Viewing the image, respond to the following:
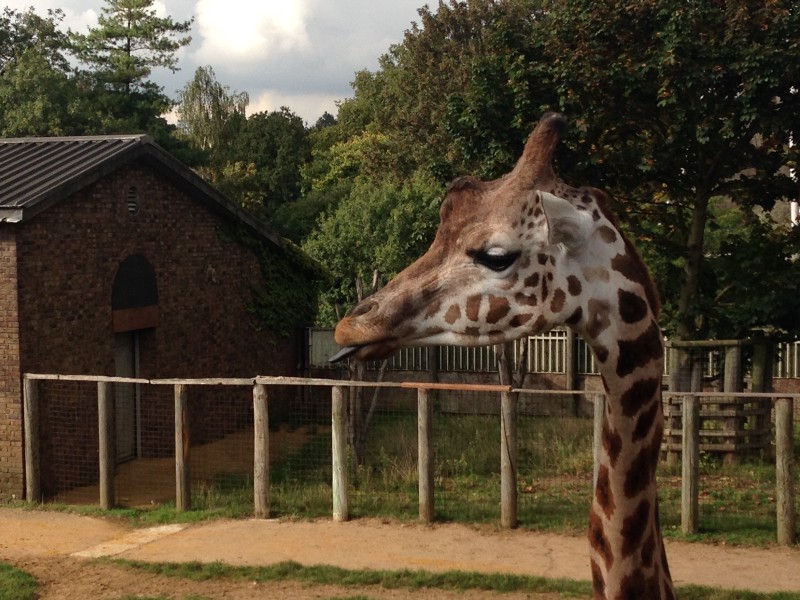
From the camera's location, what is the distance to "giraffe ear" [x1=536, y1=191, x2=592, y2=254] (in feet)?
11.6

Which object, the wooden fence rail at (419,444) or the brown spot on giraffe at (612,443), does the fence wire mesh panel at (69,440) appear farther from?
the brown spot on giraffe at (612,443)

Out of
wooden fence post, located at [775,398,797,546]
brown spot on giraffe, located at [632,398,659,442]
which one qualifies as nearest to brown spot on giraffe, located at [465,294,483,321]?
brown spot on giraffe, located at [632,398,659,442]

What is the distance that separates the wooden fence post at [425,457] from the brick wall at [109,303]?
5529 millimetres

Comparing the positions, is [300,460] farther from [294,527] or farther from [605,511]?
[605,511]

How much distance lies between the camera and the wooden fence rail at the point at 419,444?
11492 mm

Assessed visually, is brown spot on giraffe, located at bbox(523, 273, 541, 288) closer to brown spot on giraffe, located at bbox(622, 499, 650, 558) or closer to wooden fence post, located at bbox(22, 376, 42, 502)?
brown spot on giraffe, located at bbox(622, 499, 650, 558)

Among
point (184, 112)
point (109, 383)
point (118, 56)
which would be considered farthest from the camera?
point (184, 112)

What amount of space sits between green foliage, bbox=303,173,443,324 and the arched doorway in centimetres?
743

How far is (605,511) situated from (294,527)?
29.6ft

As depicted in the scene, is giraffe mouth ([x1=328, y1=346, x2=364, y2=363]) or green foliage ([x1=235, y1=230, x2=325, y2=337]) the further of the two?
green foliage ([x1=235, y1=230, x2=325, y2=337])

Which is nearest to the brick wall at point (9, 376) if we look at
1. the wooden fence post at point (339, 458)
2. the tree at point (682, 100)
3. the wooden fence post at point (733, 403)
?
the wooden fence post at point (339, 458)

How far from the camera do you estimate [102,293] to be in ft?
53.9

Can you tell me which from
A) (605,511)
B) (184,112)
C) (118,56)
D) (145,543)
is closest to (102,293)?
(145,543)

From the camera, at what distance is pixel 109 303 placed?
16.7m
